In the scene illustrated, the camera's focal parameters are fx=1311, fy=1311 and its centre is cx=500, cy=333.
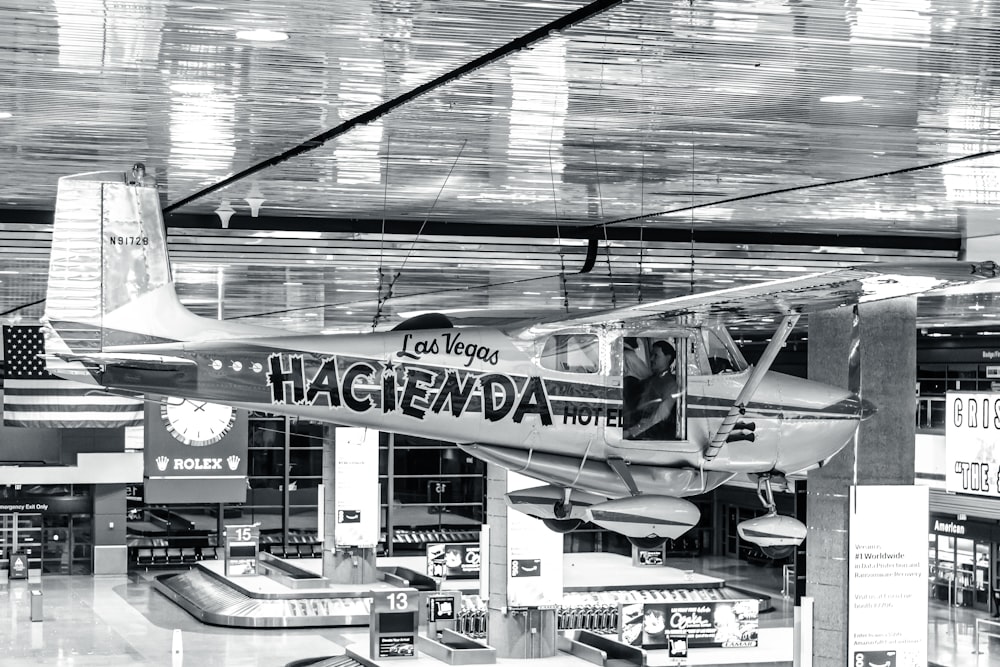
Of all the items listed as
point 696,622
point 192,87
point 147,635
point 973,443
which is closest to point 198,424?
point 147,635

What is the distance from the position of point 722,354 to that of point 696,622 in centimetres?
2022

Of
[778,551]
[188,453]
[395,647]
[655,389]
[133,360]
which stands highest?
[133,360]

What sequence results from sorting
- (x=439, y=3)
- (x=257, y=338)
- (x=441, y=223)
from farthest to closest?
1. (x=441, y=223)
2. (x=257, y=338)
3. (x=439, y=3)

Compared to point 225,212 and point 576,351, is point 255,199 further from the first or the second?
point 576,351

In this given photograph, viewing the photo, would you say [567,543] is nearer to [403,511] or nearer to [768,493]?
[403,511]

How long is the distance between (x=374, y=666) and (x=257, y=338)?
46.5 ft

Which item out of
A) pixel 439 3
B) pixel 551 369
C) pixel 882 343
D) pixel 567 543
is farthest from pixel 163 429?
pixel 567 543

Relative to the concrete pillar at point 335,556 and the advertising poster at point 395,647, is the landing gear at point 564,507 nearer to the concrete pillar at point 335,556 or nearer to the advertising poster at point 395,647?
the advertising poster at point 395,647

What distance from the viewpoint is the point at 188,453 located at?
25.7 m

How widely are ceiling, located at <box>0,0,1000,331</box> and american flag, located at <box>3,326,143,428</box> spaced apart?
6242 millimetres

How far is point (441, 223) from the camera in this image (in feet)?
44.0

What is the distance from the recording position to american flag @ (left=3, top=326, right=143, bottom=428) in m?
22.0

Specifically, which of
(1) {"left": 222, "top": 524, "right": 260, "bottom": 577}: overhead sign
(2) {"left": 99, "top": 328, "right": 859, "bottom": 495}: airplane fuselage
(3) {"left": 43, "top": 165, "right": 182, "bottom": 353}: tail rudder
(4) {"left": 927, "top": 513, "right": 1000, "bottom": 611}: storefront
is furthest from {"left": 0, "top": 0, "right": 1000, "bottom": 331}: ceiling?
(4) {"left": 927, "top": 513, "right": 1000, "bottom": 611}: storefront

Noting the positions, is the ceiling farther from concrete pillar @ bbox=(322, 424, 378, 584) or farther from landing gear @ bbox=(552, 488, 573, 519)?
concrete pillar @ bbox=(322, 424, 378, 584)
